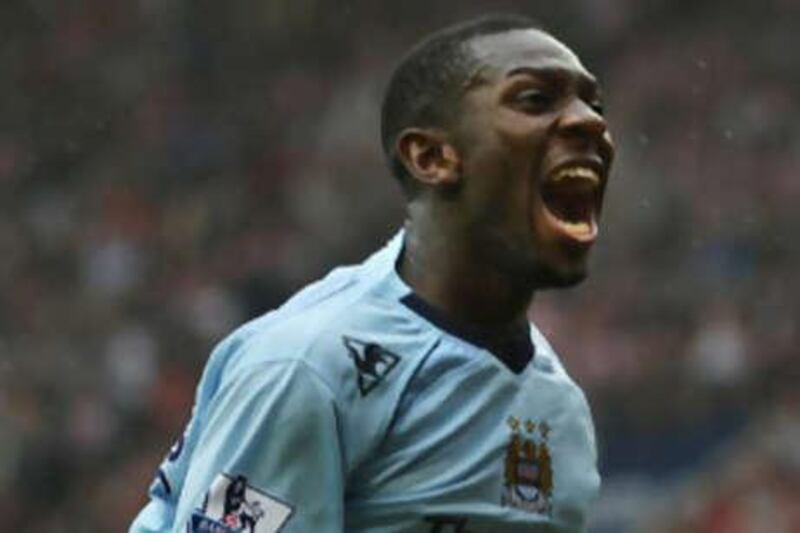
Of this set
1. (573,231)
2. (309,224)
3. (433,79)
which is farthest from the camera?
(309,224)

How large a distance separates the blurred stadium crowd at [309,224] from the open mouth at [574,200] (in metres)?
5.96

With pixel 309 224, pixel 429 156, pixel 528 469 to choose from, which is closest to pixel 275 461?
pixel 528 469

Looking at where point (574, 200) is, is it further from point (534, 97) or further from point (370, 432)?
point (370, 432)

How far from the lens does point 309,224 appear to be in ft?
42.6

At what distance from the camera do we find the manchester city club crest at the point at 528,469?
429 cm

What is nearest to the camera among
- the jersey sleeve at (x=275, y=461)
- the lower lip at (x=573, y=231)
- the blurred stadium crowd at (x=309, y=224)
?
the jersey sleeve at (x=275, y=461)

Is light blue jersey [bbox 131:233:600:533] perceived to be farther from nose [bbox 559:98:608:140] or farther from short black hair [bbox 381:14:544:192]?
nose [bbox 559:98:608:140]

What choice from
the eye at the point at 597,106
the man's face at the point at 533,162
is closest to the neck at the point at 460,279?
the man's face at the point at 533,162

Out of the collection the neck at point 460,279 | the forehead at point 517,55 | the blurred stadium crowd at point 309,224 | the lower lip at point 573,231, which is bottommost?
the blurred stadium crowd at point 309,224

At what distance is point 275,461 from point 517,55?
0.76 metres

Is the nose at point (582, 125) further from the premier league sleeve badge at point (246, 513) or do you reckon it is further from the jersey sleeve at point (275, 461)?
the premier league sleeve badge at point (246, 513)

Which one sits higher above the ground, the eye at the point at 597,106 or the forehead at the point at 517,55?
the forehead at the point at 517,55

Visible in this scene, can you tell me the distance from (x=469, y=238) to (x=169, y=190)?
31.4ft

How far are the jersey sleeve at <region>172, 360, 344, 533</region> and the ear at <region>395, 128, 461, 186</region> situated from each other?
43 cm
